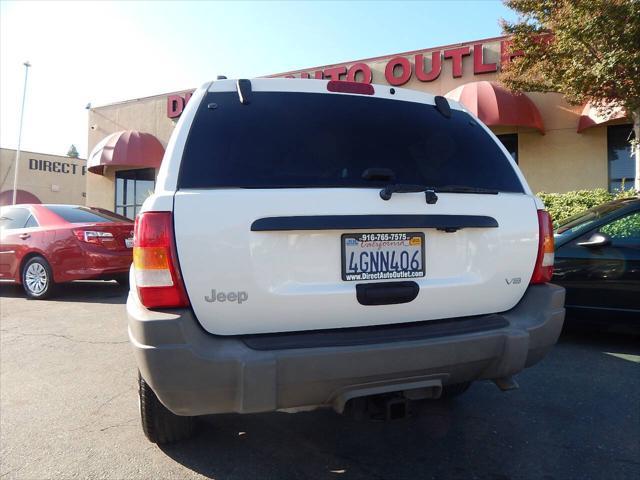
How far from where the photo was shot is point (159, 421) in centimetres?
250

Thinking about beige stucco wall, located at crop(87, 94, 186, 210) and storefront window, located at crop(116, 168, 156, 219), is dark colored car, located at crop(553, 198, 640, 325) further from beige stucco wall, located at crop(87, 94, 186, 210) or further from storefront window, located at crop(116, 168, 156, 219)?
storefront window, located at crop(116, 168, 156, 219)

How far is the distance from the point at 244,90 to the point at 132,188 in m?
18.3

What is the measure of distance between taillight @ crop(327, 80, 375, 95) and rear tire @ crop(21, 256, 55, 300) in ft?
20.9

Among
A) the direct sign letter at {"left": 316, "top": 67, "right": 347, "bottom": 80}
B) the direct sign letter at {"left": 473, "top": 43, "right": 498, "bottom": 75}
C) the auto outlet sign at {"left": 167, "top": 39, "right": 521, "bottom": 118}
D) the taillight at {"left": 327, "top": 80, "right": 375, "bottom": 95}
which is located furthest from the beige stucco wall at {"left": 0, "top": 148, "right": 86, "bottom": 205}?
the taillight at {"left": 327, "top": 80, "right": 375, "bottom": 95}

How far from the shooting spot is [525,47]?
32.2ft

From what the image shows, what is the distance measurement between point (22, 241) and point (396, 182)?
725 cm

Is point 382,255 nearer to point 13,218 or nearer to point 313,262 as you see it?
point 313,262

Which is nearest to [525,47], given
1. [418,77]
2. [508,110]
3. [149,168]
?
[508,110]

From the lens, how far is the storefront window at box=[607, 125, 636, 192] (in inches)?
448

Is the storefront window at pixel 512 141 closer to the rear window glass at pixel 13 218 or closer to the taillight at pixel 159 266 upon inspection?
the rear window glass at pixel 13 218

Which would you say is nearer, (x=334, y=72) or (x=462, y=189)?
(x=462, y=189)

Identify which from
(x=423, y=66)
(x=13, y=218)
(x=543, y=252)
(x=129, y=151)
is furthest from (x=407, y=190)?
(x=129, y=151)

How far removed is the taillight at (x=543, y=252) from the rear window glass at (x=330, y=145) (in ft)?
0.70

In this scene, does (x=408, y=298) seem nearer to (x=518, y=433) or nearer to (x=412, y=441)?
(x=412, y=441)
